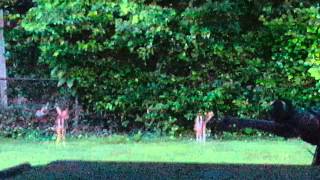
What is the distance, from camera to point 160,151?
6371mm

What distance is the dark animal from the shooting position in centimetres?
128

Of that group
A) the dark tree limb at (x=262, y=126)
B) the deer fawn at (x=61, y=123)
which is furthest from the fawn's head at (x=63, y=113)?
the dark tree limb at (x=262, y=126)

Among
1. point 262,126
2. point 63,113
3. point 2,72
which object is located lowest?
point 63,113

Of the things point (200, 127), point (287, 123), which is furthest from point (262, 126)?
point (200, 127)

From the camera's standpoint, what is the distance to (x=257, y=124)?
4.57 feet

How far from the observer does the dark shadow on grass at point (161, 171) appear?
3.84ft

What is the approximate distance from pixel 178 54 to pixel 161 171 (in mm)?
7148

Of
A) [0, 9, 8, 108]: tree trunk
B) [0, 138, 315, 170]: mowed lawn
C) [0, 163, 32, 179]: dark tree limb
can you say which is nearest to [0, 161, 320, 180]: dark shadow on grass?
[0, 163, 32, 179]: dark tree limb

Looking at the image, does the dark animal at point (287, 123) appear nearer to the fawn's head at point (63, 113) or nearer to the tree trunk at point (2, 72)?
the fawn's head at point (63, 113)

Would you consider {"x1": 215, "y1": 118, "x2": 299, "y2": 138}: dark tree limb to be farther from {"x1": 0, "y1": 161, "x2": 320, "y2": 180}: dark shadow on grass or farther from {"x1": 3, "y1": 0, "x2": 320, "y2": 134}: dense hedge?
{"x1": 3, "y1": 0, "x2": 320, "y2": 134}: dense hedge

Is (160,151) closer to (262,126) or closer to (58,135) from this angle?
(58,135)

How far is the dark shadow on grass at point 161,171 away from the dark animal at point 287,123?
0.06 metres

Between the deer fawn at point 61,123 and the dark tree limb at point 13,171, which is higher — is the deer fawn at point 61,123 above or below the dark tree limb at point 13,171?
below

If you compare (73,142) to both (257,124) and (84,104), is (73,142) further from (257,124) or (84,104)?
(257,124)
